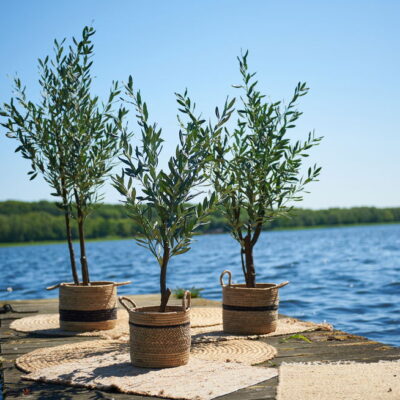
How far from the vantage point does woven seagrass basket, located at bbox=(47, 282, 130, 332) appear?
7746 mm

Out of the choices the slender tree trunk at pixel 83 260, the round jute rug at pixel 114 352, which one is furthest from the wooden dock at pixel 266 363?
the slender tree trunk at pixel 83 260

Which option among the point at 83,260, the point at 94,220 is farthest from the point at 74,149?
the point at 94,220

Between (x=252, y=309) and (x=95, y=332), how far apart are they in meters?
2.05

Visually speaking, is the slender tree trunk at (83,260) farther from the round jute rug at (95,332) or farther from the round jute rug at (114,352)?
the round jute rug at (114,352)

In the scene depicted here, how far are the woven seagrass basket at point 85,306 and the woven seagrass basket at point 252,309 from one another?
1654 mm

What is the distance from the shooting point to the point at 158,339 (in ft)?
18.4

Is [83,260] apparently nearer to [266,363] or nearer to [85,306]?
[85,306]

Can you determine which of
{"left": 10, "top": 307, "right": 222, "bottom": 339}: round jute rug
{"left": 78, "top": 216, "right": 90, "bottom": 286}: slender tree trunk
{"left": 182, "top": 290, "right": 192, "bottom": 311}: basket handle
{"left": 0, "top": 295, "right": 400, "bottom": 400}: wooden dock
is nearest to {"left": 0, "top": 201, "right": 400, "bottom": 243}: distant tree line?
{"left": 10, "top": 307, "right": 222, "bottom": 339}: round jute rug

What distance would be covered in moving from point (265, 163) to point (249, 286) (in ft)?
5.17

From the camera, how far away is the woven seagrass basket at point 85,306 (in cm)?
775

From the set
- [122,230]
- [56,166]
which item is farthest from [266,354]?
[122,230]

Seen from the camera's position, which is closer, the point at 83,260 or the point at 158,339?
the point at 158,339

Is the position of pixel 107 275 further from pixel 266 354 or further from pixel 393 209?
pixel 393 209

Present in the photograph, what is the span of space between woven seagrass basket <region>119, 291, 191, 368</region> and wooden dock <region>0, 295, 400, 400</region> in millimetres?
725
